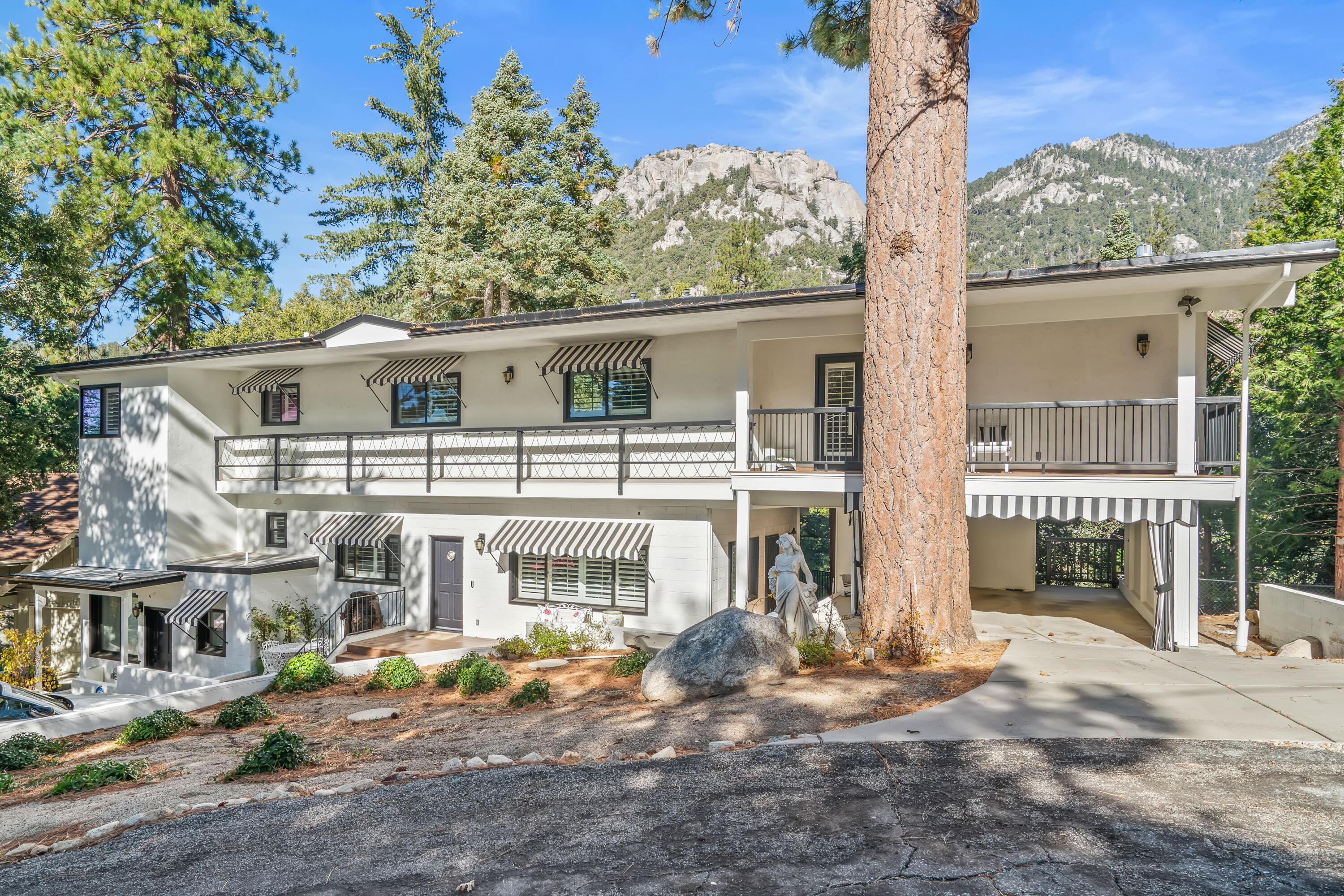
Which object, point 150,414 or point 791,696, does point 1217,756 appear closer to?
point 791,696

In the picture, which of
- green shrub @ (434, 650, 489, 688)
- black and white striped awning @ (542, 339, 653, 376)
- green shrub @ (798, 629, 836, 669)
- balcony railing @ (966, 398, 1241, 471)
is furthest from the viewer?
black and white striped awning @ (542, 339, 653, 376)

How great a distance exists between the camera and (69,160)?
77.7ft

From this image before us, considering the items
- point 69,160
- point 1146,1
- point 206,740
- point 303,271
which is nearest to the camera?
point 206,740

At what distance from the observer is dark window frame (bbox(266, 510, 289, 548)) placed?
18.7 metres

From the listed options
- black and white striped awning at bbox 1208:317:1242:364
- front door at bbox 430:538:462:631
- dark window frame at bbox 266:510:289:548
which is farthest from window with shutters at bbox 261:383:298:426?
black and white striped awning at bbox 1208:317:1242:364

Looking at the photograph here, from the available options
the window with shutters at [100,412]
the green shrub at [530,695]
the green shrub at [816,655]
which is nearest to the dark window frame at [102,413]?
the window with shutters at [100,412]

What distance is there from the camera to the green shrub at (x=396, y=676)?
11.7m

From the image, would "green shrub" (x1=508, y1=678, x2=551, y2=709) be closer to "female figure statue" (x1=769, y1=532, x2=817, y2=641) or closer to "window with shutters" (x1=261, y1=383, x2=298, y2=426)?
"female figure statue" (x1=769, y1=532, x2=817, y2=641)

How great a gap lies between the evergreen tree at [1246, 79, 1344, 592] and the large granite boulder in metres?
15.4

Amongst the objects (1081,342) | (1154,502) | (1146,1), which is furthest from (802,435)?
(1146,1)

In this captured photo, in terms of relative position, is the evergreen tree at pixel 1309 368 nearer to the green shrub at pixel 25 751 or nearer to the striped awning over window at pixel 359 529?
the striped awning over window at pixel 359 529

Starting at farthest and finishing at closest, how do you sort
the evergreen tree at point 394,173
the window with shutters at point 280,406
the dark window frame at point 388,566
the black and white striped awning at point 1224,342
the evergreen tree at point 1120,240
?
the evergreen tree at point 394,173, the evergreen tree at point 1120,240, the window with shutters at point 280,406, the dark window frame at point 388,566, the black and white striped awning at point 1224,342

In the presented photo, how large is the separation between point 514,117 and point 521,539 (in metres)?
23.1

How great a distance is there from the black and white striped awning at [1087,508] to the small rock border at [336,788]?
615 cm
